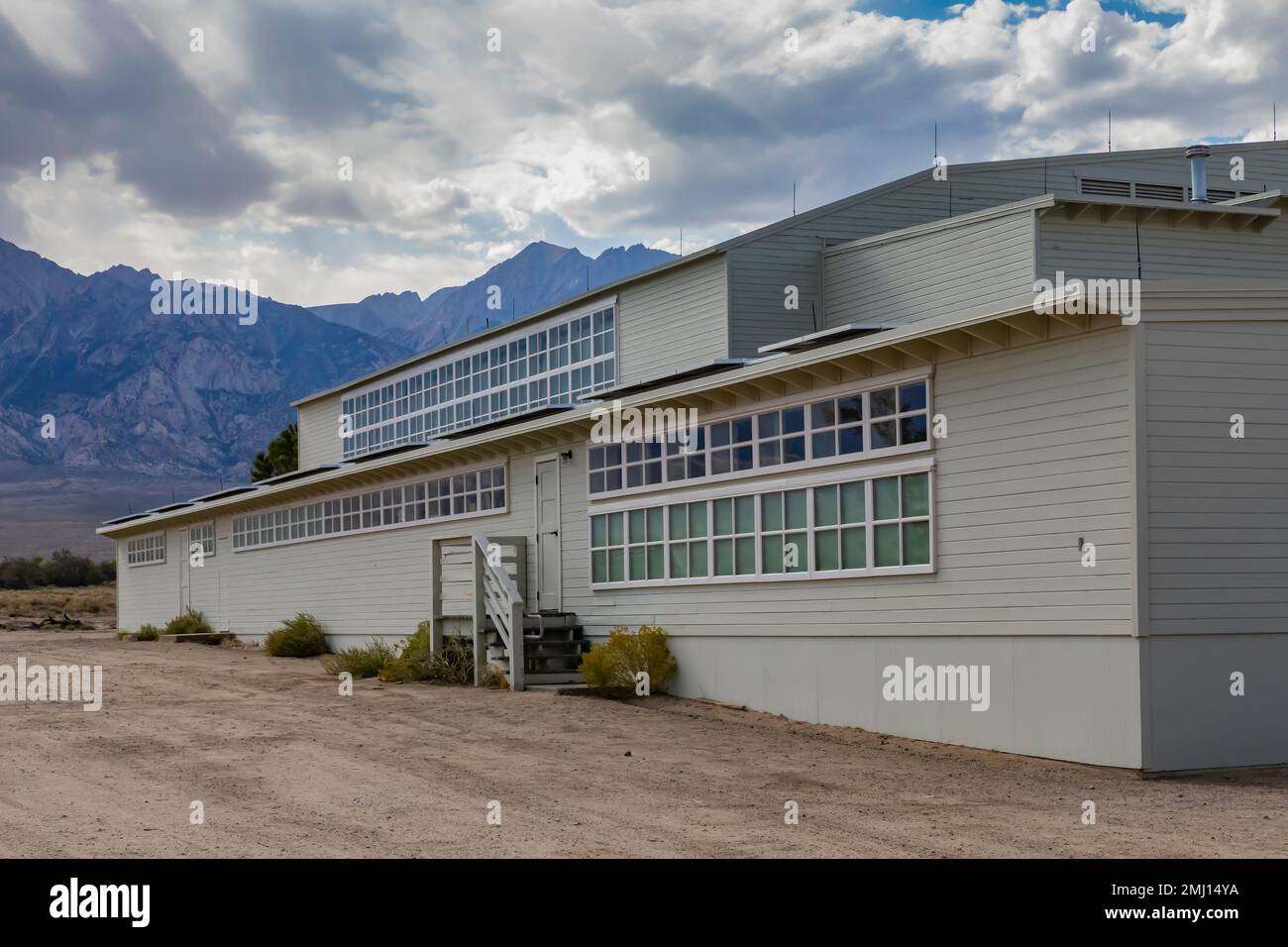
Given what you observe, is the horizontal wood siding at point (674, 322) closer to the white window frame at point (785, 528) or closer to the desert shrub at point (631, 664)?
the white window frame at point (785, 528)

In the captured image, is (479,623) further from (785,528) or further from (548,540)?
(785,528)

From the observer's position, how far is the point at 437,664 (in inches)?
853

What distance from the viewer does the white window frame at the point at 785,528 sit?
592 inches

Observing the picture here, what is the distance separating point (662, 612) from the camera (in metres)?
19.2

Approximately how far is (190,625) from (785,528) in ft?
77.0

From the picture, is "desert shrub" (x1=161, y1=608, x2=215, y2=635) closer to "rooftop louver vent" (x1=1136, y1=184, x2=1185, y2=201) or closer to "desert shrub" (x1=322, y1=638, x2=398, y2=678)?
"desert shrub" (x1=322, y1=638, x2=398, y2=678)

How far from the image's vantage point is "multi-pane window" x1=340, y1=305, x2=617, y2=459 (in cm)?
2645

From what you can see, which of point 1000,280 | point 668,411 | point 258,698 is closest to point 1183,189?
point 1000,280

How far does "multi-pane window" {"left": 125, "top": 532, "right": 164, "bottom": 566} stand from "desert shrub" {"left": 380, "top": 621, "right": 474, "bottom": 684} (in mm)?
20305

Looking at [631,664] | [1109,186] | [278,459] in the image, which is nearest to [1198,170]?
[1109,186]

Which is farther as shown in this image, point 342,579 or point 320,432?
point 320,432

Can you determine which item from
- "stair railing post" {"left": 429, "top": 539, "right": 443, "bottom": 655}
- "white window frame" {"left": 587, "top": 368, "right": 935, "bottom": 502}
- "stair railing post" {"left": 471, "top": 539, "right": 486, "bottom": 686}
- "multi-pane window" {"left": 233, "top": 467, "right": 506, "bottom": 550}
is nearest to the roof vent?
"white window frame" {"left": 587, "top": 368, "right": 935, "bottom": 502}

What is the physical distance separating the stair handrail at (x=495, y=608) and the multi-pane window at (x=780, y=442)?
6.10 ft
